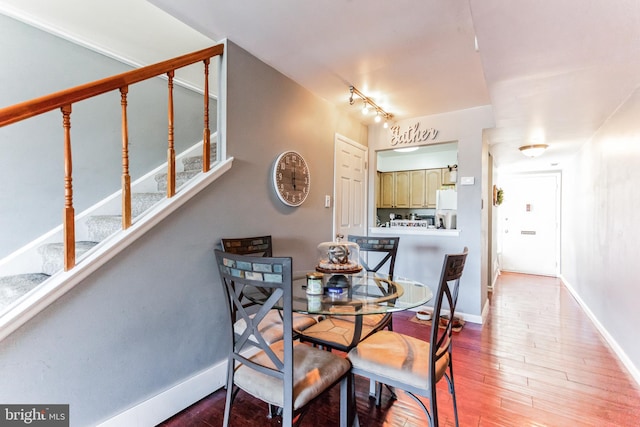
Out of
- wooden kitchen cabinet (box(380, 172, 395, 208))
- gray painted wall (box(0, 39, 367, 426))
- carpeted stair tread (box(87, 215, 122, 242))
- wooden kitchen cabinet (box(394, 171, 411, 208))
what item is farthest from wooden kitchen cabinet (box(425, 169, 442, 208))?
carpeted stair tread (box(87, 215, 122, 242))

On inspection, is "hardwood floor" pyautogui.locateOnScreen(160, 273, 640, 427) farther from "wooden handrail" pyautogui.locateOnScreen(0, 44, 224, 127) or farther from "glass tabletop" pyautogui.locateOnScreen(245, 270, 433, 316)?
"wooden handrail" pyautogui.locateOnScreen(0, 44, 224, 127)

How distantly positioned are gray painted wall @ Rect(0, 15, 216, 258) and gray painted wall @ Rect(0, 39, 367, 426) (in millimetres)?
1022

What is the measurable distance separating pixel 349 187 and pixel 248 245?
185 cm

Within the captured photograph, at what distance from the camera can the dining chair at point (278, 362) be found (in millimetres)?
1199

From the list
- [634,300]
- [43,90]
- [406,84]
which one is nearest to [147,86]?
[43,90]

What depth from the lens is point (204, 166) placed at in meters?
2.01

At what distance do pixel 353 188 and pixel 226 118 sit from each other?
2054 millimetres

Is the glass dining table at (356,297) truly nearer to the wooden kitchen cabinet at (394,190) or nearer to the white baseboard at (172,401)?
the white baseboard at (172,401)

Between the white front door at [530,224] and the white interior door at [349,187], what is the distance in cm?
453

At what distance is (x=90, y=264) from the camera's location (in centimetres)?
143

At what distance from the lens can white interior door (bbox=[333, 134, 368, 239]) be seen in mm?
3453

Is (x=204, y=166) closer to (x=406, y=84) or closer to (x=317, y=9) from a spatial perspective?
(x=317, y=9)

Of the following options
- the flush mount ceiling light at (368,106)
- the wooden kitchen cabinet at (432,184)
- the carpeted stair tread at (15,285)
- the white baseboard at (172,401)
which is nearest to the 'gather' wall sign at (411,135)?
the flush mount ceiling light at (368,106)

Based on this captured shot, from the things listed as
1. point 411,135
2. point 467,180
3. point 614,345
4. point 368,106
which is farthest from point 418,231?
point 614,345
